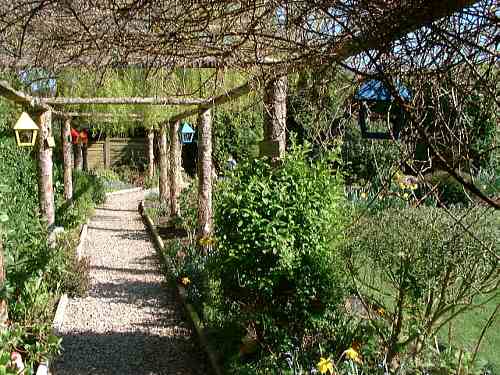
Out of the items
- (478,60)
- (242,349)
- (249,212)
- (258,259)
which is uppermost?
(478,60)

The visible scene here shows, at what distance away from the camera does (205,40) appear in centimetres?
274

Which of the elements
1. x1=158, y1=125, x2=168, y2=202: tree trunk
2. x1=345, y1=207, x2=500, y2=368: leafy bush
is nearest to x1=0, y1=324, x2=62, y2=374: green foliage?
x1=345, y1=207, x2=500, y2=368: leafy bush

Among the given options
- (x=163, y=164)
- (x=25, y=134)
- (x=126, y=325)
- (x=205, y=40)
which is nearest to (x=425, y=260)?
(x=205, y=40)

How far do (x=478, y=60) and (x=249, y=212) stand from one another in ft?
6.68

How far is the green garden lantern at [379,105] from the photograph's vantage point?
2.10 m

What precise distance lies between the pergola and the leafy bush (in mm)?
1078

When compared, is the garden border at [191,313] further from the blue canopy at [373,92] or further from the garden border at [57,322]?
the blue canopy at [373,92]

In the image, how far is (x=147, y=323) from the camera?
5.54m

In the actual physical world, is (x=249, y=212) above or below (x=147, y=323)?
above

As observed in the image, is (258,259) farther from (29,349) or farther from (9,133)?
(9,133)

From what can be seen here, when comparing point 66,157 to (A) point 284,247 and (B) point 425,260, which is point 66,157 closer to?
(A) point 284,247

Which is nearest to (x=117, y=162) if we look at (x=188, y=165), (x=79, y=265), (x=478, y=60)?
(x=188, y=165)

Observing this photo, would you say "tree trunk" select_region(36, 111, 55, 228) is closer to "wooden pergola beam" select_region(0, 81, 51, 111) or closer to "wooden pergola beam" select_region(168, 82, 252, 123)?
"wooden pergola beam" select_region(0, 81, 51, 111)

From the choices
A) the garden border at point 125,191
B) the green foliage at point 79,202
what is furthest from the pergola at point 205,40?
the garden border at point 125,191
